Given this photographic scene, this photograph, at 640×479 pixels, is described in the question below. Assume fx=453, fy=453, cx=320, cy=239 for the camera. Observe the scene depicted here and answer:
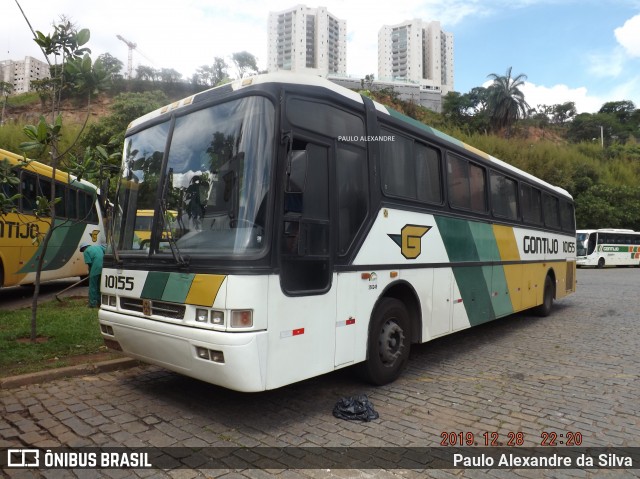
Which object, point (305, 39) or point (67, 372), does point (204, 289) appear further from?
point (305, 39)

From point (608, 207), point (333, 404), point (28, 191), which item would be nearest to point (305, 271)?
point (333, 404)

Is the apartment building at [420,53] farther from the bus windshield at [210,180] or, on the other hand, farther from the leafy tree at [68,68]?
the bus windshield at [210,180]

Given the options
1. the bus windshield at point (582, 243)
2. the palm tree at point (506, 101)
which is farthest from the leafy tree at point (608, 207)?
the palm tree at point (506, 101)

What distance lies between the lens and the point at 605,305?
12680 mm

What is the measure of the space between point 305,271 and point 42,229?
32.0 ft

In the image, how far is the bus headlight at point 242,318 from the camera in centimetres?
366

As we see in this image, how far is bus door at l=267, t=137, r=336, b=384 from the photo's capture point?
3902 mm

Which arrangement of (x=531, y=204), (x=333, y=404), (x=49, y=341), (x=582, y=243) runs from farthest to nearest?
(x=582, y=243) < (x=531, y=204) < (x=49, y=341) < (x=333, y=404)

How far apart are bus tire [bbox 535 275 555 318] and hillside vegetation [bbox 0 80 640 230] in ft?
54.5

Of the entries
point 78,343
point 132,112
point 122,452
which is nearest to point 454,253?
point 122,452

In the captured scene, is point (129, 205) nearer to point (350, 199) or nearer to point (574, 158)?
point (350, 199)

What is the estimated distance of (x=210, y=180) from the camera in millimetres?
4117

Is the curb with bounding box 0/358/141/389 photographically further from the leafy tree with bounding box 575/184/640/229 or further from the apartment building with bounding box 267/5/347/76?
the apartment building with bounding box 267/5/347/76

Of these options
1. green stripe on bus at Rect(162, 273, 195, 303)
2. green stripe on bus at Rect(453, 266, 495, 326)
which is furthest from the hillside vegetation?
green stripe on bus at Rect(162, 273, 195, 303)
